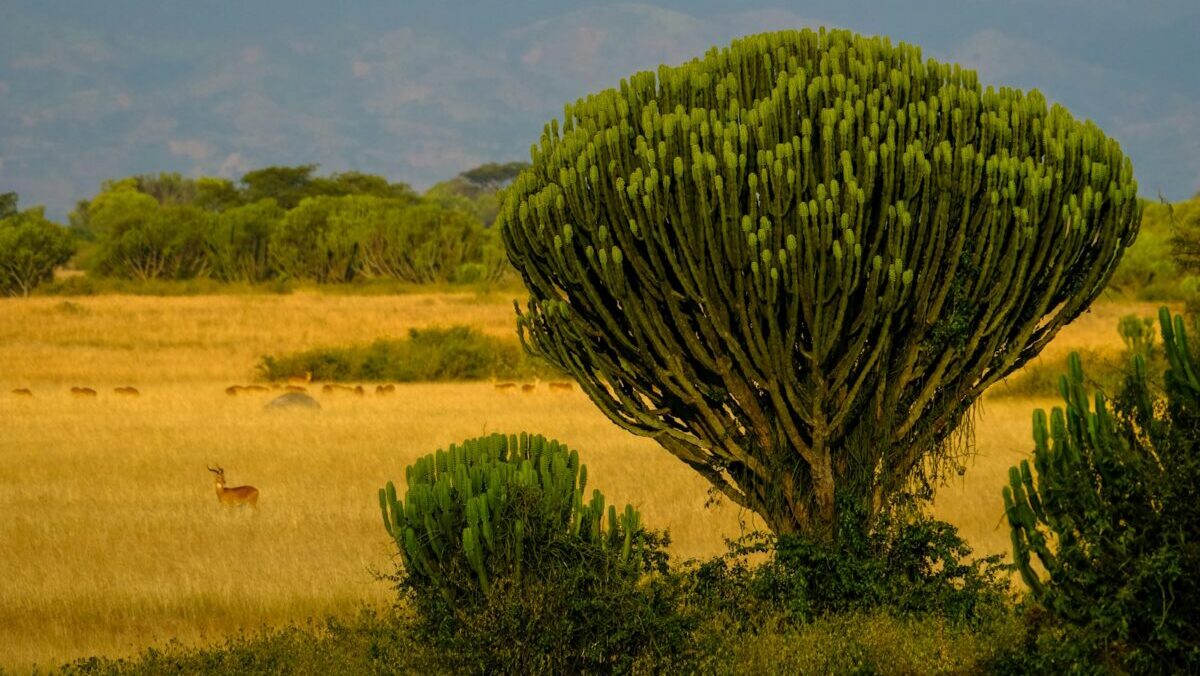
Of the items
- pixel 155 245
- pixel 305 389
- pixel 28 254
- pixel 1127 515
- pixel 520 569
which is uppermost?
pixel 155 245

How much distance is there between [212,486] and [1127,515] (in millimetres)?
11761

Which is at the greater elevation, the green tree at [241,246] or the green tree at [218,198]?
the green tree at [218,198]

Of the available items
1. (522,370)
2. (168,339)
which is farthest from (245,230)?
(522,370)

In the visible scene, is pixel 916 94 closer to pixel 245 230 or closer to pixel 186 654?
pixel 186 654

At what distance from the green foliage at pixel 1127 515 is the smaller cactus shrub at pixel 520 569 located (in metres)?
2.31

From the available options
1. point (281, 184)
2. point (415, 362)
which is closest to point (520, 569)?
point (415, 362)

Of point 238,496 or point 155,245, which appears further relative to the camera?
point 155,245

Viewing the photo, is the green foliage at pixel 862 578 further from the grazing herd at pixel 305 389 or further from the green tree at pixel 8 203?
the green tree at pixel 8 203

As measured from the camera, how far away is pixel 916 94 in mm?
9828

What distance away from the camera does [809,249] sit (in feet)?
28.8

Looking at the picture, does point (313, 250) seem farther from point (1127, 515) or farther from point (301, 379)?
point (1127, 515)

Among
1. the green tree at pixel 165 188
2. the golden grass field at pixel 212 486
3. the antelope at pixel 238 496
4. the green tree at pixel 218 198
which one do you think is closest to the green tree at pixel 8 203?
the green tree at pixel 218 198

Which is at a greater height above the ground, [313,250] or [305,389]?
[313,250]

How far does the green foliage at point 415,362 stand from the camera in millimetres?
31359
